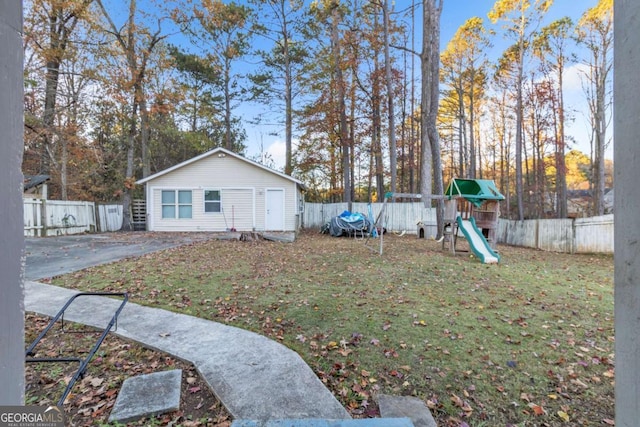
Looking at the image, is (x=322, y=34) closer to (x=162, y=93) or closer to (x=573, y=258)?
(x=162, y=93)

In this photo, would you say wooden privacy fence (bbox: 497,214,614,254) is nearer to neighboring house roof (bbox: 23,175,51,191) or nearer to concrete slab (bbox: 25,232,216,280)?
concrete slab (bbox: 25,232,216,280)

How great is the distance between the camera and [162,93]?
16.8m

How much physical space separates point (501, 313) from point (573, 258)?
7.05 m

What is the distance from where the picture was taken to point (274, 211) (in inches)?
602

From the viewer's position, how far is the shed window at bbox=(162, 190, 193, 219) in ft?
49.3

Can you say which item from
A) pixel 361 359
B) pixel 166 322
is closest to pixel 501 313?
pixel 361 359

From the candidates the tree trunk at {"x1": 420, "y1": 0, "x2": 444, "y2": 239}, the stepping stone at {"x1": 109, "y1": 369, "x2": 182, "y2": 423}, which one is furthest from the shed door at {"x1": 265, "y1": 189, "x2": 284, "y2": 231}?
the stepping stone at {"x1": 109, "y1": 369, "x2": 182, "y2": 423}

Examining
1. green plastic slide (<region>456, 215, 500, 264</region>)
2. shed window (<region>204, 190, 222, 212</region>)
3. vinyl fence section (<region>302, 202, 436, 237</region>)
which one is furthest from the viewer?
vinyl fence section (<region>302, 202, 436, 237</region>)

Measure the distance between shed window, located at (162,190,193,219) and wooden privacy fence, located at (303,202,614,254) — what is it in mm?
7740

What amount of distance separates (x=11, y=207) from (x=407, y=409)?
247 cm

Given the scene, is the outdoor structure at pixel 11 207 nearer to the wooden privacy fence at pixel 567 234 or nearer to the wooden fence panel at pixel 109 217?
the wooden privacy fence at pixel 567 234

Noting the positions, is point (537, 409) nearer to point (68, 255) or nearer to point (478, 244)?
point (478, 244)

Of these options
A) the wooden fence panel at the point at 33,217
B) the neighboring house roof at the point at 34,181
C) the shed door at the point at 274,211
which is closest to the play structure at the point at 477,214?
the shed door at the point at 274,211

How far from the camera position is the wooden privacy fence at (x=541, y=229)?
957 cm
